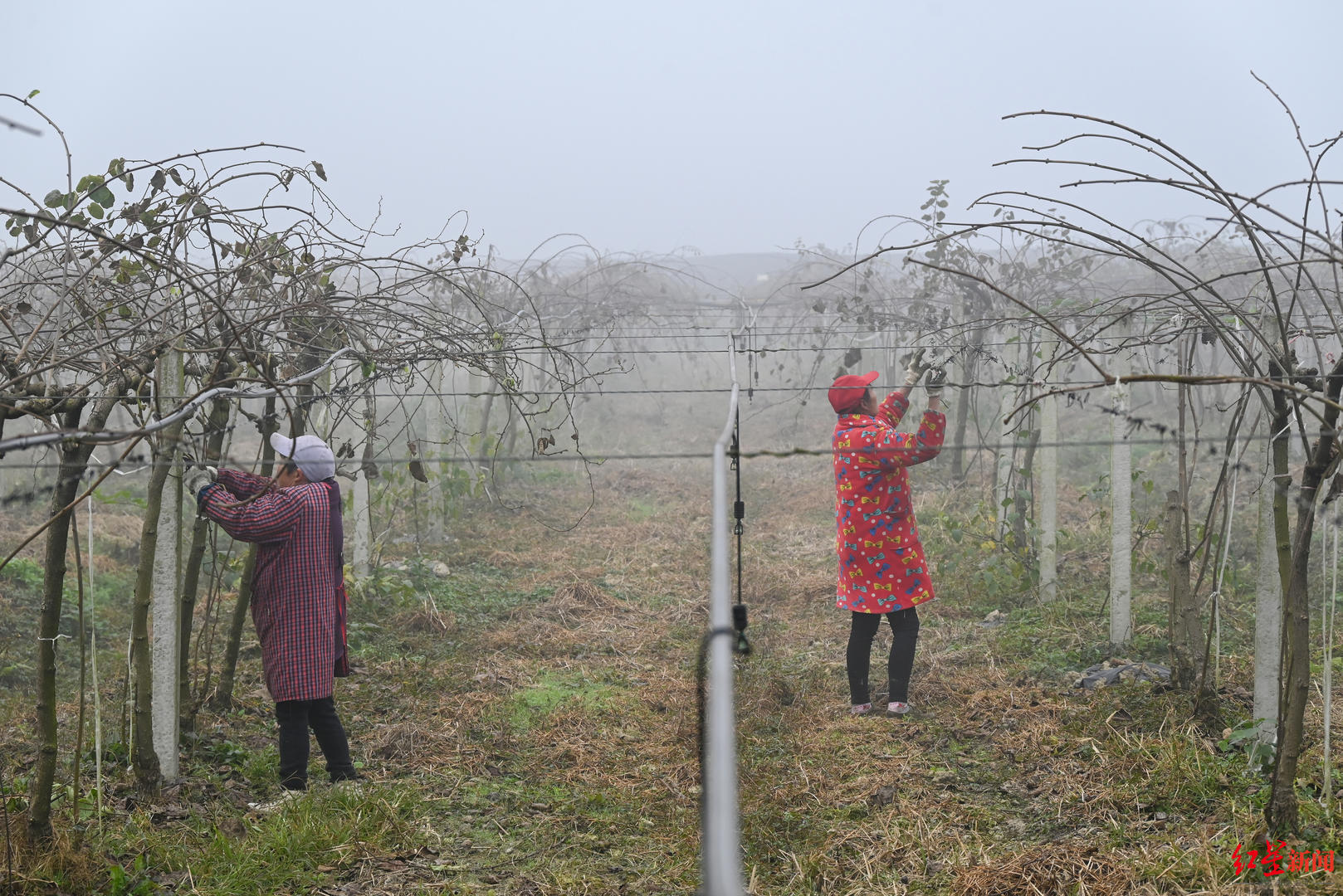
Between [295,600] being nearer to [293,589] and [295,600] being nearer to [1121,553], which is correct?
[293,589]

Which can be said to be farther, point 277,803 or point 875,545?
point 875,545

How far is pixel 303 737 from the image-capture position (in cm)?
367

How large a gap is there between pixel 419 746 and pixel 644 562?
418 centimetres

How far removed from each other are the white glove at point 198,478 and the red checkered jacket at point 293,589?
43 millimetres

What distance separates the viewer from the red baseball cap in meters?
4.43

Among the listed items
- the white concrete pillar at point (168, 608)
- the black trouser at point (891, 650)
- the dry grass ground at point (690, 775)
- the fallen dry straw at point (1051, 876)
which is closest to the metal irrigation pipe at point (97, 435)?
the white concrete pillar at point (168, 608)

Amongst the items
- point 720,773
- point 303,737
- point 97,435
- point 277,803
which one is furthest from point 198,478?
point 720,773

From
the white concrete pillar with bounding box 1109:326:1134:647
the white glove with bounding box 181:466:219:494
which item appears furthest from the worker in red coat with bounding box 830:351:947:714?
the white glove with bounding box 181:466:219:494

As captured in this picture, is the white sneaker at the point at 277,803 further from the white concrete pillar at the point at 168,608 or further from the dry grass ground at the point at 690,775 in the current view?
the white concrete pillar at the point at 168,608

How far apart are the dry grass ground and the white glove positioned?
1.05 meters

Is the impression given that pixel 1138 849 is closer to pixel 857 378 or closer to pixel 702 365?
pixel 857 378

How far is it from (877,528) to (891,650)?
0.54 m

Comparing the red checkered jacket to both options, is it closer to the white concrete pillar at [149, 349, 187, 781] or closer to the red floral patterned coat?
the white concrete pillar at [149, 349, 187, 781]

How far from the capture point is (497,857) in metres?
3.19
